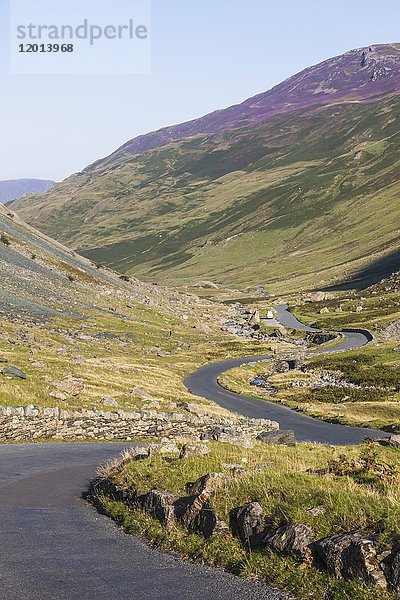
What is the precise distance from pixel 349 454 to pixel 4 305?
254ft

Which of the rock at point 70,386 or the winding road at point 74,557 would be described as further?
the rock at point 70,386

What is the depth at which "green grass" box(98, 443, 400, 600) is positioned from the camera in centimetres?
1321

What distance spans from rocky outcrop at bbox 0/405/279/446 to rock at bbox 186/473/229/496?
1546 cm

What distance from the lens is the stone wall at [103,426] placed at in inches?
1508

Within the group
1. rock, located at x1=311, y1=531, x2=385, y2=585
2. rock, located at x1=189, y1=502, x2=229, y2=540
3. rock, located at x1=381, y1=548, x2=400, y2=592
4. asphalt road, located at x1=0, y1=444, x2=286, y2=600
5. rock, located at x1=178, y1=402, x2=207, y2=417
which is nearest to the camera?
rock, located at x1=381, y1=548, x2=400, y2=592

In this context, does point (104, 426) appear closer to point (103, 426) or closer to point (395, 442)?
point (103, 426)

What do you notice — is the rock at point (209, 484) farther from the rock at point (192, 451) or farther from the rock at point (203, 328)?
the rock at point (203, 328)

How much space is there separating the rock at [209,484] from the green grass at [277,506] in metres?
0.25

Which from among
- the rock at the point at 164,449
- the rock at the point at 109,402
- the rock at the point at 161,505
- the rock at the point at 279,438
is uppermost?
the rock at the point at 161,505

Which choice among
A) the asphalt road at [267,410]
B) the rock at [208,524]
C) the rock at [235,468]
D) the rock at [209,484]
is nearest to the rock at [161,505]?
the rock at [209,484]

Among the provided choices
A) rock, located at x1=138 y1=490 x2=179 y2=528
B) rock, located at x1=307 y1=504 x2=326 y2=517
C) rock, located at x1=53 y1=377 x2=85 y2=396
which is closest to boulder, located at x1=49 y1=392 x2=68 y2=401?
rock, located at x1=53 y1=377 x2=85 y2=396

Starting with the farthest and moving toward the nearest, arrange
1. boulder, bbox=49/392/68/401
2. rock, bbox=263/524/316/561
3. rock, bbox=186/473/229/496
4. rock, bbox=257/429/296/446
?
boulder, bbox=49/392/68/401 < rock, bbox=257/429/296/446 < rock, bbox=186/473/229/496 < rock, bbox=263/524/316/561

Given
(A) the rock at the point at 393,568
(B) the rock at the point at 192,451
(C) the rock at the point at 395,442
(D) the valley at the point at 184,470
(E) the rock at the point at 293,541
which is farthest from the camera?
(C) the rock at the point at 395,442

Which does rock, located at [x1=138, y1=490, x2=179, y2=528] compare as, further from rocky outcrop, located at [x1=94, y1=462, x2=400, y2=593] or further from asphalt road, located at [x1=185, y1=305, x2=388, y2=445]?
asphalt road, located at [x1=185, y1=305, x2=388, y2=445]
